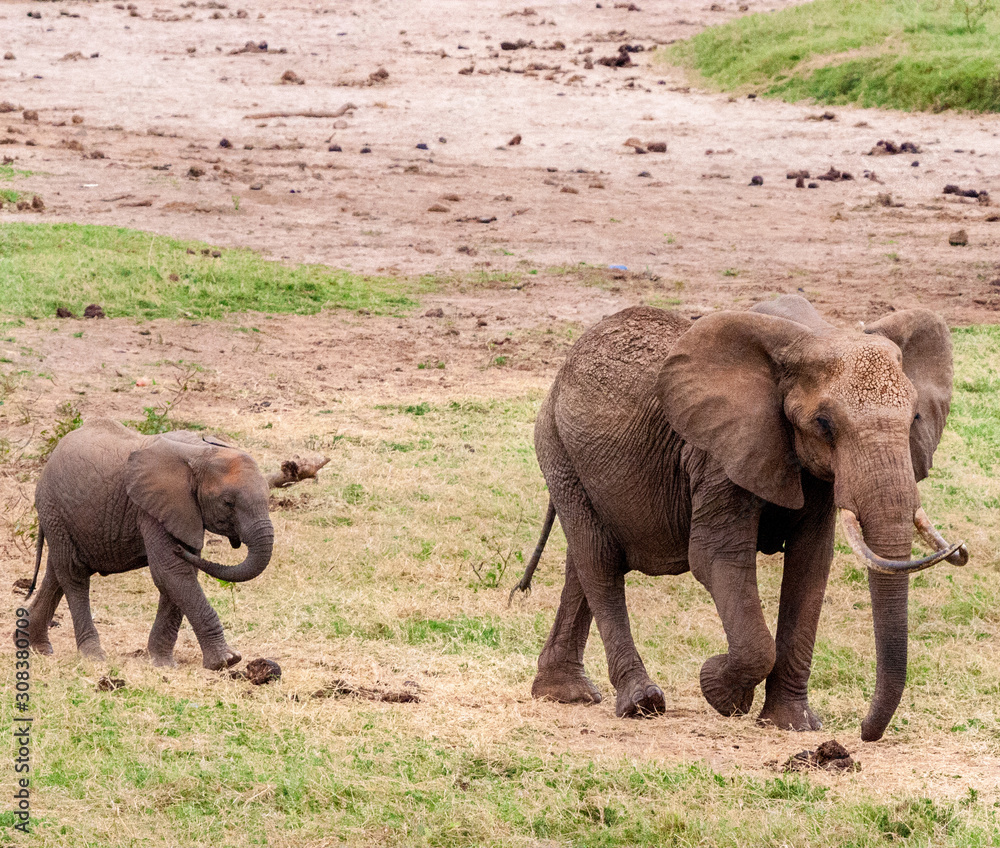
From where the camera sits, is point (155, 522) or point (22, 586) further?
point (22, 586)

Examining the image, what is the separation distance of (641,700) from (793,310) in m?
1.77

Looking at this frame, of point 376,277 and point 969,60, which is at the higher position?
point 969,60

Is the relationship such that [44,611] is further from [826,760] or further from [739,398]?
[826,760]

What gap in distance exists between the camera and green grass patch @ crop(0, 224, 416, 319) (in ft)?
45.1

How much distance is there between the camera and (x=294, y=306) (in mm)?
14680

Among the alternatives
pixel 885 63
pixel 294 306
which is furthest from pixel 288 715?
pixel 885 63

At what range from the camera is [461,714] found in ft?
19.9

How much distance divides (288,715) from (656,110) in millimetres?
19821

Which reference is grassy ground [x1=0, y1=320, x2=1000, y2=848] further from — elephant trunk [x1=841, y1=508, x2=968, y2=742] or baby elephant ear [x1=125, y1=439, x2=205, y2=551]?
baby elephant ear [x1=125, y1=439, x2=205, y2=551]

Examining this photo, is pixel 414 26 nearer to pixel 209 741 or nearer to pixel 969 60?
pixel 969 60

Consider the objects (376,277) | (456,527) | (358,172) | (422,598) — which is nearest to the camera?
(422,598)

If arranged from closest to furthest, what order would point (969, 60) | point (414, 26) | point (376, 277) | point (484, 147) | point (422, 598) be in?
point (422, 598), point (376, 277), point (484, 147), point (969, 60), point (414, 26)

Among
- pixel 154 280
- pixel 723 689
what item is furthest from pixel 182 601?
pixel 154 280

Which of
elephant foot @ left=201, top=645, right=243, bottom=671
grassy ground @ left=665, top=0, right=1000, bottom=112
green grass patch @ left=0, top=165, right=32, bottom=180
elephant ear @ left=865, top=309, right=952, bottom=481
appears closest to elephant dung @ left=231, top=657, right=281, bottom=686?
elephant foot @ left=201, top=645, right=243, bottom=671
